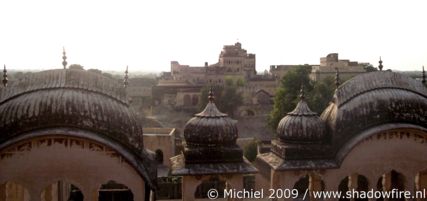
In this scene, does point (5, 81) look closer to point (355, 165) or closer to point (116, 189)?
point (116, 189)

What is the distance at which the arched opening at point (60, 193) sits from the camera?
39.8 ft

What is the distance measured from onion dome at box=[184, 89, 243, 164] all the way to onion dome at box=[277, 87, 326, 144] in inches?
58.1

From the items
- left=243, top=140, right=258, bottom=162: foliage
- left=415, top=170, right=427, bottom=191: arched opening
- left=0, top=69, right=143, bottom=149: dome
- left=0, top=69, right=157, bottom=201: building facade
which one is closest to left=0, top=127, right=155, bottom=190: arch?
left=0, top=69, right=157, bottom=201: building facade

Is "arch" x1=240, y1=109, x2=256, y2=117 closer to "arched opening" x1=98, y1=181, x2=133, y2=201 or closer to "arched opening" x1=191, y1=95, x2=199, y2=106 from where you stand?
"arched opening" x1=191, y1=95, x2=199, y2=106

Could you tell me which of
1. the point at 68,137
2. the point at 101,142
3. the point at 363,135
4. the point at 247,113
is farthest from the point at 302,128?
the point at 247,113

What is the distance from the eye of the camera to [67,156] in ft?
33.8

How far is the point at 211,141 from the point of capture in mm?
11391

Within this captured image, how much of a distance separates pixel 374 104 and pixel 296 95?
85.6 feet

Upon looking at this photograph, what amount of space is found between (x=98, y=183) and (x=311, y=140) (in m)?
5.61

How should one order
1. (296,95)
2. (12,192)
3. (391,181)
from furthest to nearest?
(296,95)
(391,181)
(12,192)

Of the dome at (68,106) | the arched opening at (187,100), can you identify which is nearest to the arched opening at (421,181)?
the dome at (68,106)

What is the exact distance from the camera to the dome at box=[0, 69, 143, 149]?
1013 centimetres

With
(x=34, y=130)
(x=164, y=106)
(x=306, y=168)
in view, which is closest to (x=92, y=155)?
(x=34, y=130)

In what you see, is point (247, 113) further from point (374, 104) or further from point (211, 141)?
point (211, 141)
